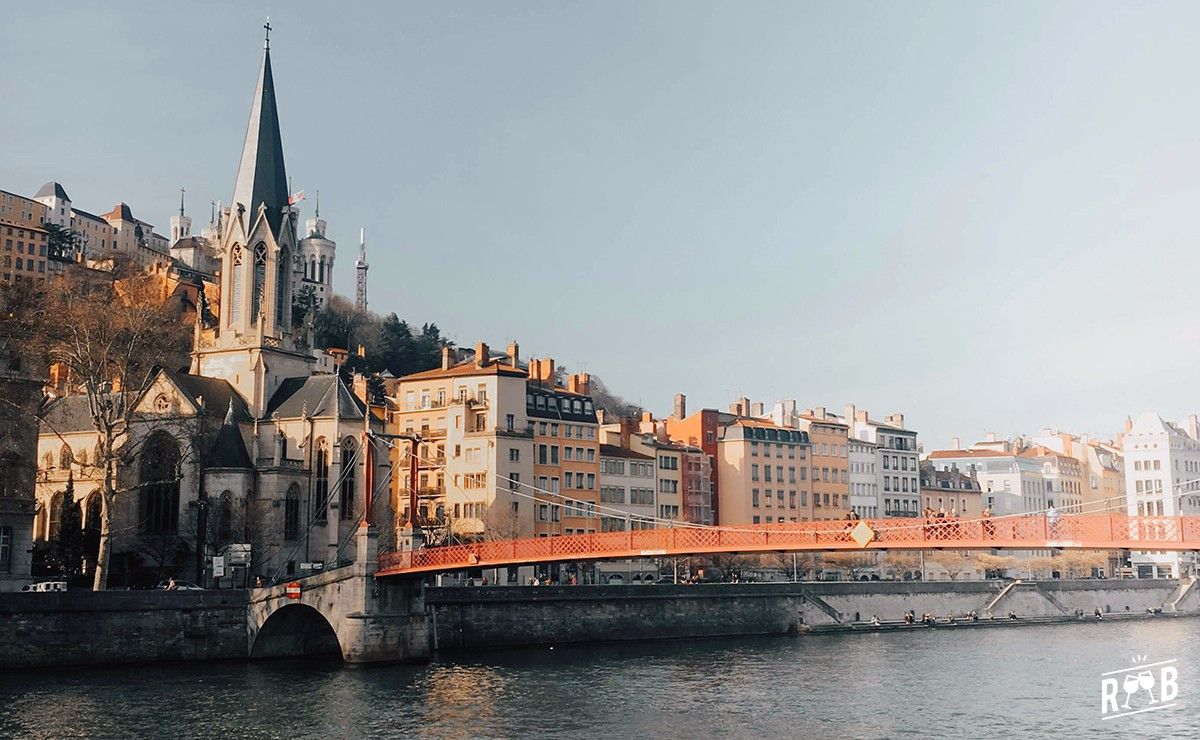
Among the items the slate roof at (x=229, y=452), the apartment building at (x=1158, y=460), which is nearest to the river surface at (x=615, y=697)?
the slate roof at (x=229, y=452)

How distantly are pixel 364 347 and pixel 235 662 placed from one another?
79.3m

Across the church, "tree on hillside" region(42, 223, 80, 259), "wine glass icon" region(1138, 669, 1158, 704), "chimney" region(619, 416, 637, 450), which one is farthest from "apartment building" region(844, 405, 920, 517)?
"tree on hillside" region(42, 223, 80, 259)

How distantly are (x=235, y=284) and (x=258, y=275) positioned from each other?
56.6 inches

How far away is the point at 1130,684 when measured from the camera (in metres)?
48.2

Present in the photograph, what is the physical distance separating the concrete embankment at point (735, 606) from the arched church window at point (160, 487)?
65.3 ft

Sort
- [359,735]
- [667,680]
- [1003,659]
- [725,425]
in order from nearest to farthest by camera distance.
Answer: [359,735] → [667,680] → [1003,659] → [725,425]

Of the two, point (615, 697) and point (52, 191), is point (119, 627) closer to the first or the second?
point (615, 697)

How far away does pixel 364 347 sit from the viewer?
128 m

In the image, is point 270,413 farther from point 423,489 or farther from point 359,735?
point 359,735

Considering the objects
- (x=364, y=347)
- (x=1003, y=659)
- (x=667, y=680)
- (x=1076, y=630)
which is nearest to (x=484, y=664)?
(x=667, y=680)

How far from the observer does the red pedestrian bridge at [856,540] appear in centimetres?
3186

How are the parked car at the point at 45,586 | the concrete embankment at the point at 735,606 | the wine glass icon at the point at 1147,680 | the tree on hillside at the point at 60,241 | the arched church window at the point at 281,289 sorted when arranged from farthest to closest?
1. the tree on hillside at the point at 60,241
2. the arched church window at the point at 281,289
3. the concrete embankment at the point at 735,606
4. the parked car at the point at 45,586
5. the wine glass icon at the point at 1147,680

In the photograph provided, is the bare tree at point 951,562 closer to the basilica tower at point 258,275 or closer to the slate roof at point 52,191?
the basilica tower at point 258,275

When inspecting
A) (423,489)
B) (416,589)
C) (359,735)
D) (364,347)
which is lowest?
(359,735)
